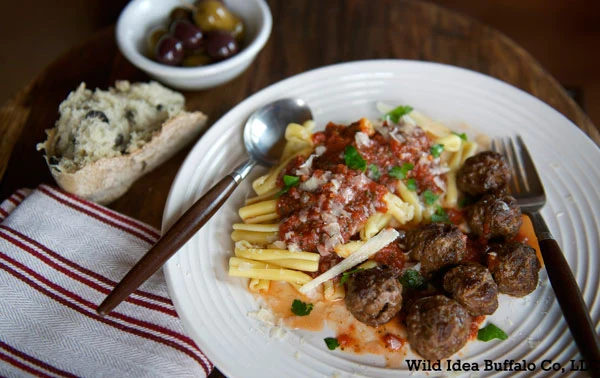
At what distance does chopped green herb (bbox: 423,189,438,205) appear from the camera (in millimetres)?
3615

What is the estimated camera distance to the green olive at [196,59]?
14.1 feet

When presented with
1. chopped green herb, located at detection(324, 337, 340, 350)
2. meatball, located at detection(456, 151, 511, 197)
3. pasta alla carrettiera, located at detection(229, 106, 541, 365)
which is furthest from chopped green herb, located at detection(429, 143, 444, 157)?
chopped green herb, located at detection(324, 337, 340, 350)

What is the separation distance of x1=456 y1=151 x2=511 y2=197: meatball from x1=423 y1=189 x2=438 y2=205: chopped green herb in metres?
0.25

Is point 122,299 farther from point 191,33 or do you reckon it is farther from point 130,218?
point 191,33

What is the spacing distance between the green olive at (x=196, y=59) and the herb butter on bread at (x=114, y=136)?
274mm

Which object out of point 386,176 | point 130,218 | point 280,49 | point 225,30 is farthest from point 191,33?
point 386,176

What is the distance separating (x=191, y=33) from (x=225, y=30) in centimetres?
32

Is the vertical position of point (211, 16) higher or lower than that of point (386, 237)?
higher

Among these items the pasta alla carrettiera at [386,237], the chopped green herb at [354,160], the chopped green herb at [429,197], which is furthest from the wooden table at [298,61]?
the chopped green herb at [429,197]

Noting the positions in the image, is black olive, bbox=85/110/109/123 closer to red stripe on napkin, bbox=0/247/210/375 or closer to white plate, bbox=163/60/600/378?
white plate, bbox=163/60/600/378

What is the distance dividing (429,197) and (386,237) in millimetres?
519

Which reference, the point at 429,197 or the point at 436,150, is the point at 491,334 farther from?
the point at 436,150

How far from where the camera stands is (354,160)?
3.51m

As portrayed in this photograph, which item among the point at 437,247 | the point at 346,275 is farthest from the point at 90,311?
the point at 437,247
